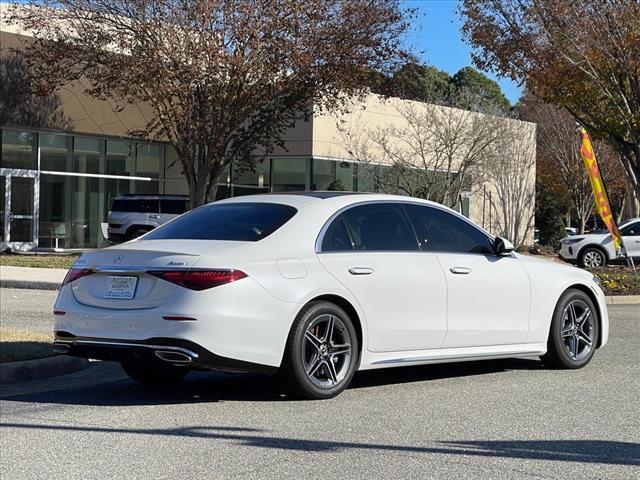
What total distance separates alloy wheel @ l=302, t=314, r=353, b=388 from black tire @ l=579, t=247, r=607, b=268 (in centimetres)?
2277

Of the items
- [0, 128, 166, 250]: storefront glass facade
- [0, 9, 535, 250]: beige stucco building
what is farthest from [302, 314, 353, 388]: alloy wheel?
[0, 128, 166, 250]: storefront glass facade

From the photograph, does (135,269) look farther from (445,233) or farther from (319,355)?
(445,233)

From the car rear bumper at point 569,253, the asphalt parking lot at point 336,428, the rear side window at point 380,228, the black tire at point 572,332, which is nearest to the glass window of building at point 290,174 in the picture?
the car rear bumper at point 569,253

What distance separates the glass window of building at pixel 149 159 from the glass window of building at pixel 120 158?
16.5 inches

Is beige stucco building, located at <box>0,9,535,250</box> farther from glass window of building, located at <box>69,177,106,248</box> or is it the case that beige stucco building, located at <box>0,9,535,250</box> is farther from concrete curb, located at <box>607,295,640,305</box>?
concrete curb, located at <box>607,295,640,305</box>

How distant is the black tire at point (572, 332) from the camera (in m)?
9.54

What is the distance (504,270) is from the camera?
9156mm

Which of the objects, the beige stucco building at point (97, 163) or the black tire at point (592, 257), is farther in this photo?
the beige stucco building at point (97, 163)

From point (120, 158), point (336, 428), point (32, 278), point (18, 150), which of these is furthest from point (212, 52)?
point (336, 428)

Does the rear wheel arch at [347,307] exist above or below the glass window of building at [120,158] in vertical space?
below

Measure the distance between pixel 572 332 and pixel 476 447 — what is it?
377cm

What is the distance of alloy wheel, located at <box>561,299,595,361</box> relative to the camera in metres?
9.69

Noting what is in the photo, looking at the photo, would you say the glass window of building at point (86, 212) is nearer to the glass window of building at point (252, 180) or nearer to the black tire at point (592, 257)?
the glass window of building at point (252, 180)

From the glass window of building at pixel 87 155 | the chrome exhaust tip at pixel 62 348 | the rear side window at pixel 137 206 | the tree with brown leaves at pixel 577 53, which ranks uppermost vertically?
the tree with brown leaves at pixel 577 53
